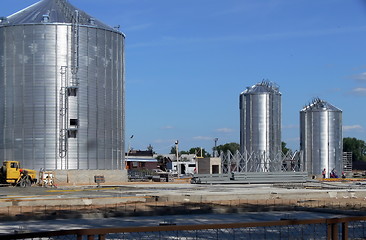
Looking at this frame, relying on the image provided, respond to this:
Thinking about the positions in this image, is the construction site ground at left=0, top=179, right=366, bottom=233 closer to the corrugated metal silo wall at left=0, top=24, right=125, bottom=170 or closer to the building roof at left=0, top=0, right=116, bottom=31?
the corrugated metal silo wall at left=0, top=24, right=125, bottom=170

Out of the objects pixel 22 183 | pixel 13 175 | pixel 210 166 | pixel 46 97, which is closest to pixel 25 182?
pixel 22 183

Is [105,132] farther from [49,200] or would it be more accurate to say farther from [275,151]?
[49,200]

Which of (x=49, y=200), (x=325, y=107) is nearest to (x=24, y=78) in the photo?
(x=49, y=200)

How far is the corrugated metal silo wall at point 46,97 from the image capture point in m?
60.9

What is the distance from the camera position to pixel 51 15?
6359cm

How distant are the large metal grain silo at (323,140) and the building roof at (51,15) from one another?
103 feet

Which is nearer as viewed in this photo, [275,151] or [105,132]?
[105,132]

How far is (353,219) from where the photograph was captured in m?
12.1

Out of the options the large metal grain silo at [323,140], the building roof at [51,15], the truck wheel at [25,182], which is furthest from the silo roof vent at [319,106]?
the truck wheel at [25,182]

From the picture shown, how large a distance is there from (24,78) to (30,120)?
13.6 feet

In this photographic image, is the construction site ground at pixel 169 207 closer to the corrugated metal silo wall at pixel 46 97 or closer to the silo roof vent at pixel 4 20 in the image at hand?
the corrugated metal silo wall at pixel 46 97

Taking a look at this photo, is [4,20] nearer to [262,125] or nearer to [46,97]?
[46,97]

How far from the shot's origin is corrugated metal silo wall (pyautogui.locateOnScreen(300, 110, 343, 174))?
82938 mm

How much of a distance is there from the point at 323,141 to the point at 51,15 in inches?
1547
